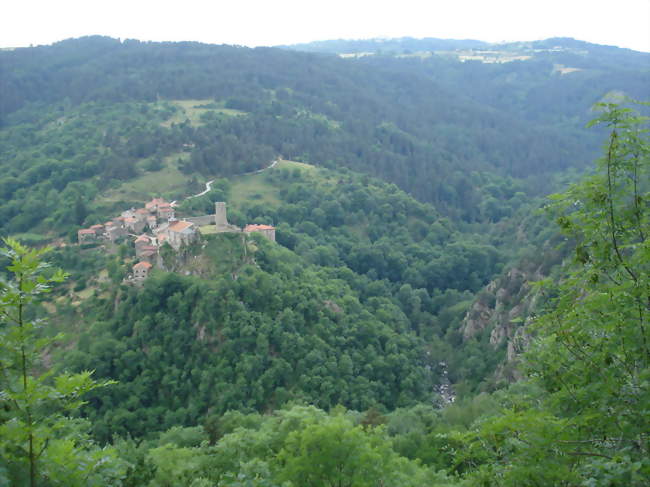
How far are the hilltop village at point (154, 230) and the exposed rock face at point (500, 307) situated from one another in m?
24.3

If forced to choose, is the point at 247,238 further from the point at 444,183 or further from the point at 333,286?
the point at 444,183

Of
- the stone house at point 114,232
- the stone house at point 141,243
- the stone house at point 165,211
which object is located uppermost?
the stone house at point 165,211

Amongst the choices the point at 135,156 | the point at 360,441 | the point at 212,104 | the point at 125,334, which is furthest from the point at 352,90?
the point at 360,441

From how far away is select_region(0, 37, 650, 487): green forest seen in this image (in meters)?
8.55

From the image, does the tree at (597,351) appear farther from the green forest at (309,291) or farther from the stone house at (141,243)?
the stone house at (141,243)

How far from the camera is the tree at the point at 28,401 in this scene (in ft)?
24.9

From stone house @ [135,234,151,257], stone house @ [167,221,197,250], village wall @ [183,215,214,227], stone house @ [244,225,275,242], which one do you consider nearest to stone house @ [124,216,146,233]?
stone house @ [135,234,151,257]

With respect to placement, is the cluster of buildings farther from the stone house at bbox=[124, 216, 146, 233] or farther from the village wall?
the village wall

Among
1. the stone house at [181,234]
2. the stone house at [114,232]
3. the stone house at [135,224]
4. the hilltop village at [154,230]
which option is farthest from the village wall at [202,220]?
the stone house at [114,232]

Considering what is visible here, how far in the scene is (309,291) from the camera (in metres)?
52.3

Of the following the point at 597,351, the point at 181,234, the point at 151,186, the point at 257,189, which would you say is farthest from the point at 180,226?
the point at 597,351

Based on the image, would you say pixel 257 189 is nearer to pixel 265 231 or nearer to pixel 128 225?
pixel 265 231

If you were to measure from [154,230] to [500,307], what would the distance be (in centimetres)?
3732

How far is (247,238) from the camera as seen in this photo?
169 ft
